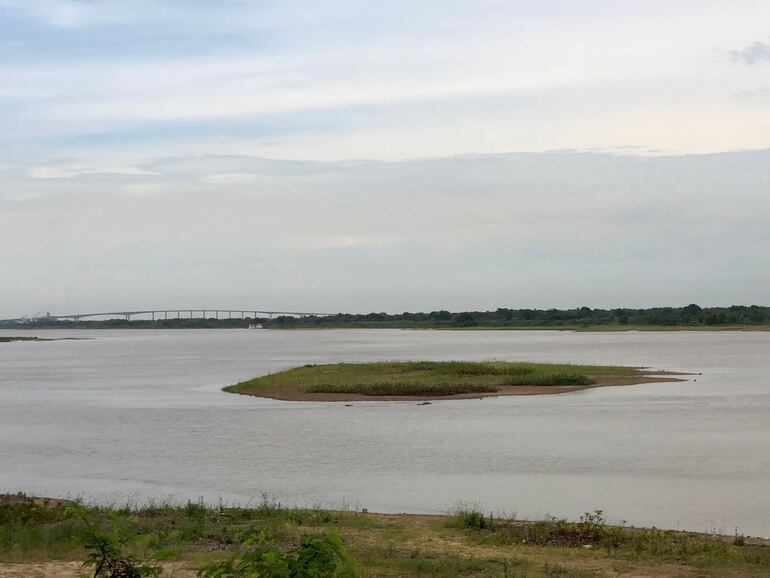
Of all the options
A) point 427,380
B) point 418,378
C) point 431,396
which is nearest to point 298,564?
point 431,396

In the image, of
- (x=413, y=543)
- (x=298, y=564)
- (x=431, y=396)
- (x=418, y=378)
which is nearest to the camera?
(x=298, y=564)

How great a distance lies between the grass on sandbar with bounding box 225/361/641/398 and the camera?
5175 centimetres

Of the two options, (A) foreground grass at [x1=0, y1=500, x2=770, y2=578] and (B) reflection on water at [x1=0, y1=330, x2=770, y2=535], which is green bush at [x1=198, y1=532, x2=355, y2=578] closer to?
(A) foreground grass at [x1=0, y1=500, x2=770, y2=578]

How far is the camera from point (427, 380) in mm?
55094

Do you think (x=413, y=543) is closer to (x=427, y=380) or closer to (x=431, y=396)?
(x=431, y=396)

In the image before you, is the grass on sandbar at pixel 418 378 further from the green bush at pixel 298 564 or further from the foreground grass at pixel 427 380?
the green bush at pixel 298 564

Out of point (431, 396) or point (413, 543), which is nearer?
point (413, 543)

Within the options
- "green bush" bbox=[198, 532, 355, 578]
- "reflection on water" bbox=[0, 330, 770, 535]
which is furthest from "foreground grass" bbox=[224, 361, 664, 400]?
"green bush" bbox=[198, 532, 355, 578]

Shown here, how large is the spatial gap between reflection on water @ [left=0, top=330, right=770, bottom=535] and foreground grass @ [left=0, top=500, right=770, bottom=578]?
2695mm

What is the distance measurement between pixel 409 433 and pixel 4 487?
47.6 feet

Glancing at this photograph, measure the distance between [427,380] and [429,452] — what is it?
83.4ft

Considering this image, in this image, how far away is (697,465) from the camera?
2622 centimetres

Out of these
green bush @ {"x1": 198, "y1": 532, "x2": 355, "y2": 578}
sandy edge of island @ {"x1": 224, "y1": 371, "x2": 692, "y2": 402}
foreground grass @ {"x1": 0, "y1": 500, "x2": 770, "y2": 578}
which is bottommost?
sandy edge of island @ {"x1": 224, "y1": 371, "x2": 692, "y2": 402}

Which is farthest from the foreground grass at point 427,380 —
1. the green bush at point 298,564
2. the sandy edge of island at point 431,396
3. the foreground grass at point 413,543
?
the green bush at point 298,564
